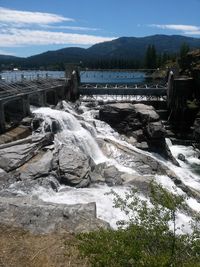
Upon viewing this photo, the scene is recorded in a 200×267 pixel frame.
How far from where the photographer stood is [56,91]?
142ft

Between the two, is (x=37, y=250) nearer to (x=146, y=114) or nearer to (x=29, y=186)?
(x=29, y=186)

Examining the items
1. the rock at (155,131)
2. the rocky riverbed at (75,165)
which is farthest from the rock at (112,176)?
the rock at (155,131)

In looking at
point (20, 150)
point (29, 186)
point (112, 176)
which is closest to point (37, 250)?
point (29, 186)

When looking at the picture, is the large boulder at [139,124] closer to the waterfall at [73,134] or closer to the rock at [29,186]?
the waterfall at [73,134]

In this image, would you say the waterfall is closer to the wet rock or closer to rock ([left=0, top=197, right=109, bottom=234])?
the wet rock

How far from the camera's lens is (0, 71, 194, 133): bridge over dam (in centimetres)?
3219

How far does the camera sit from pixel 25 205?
52.4 ft

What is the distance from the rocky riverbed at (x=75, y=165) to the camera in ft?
49.2

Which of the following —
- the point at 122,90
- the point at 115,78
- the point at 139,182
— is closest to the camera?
the point at 139,182

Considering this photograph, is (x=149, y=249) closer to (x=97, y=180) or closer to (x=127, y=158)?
(x=97, y=180)

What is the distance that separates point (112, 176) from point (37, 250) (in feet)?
40.0

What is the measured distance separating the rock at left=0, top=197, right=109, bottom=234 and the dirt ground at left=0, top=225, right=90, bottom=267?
22.9 inches

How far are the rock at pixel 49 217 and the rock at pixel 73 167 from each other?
6.03 meters

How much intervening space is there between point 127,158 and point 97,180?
5.88 m
